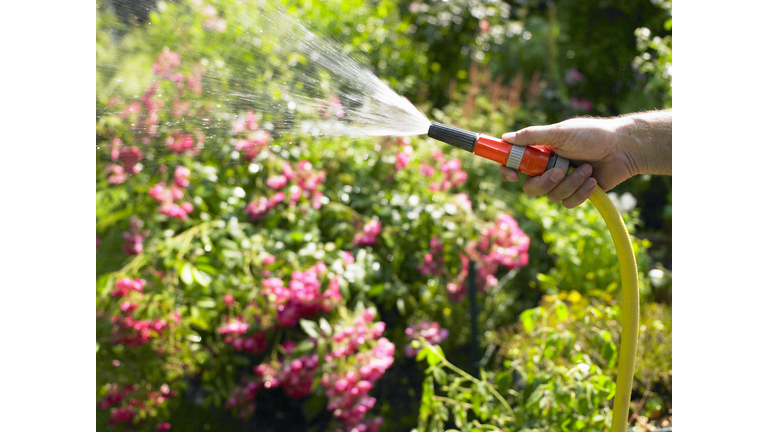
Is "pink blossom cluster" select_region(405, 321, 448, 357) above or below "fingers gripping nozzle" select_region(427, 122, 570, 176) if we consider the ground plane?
below

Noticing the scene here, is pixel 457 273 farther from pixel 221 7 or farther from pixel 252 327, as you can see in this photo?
pixel 221 7

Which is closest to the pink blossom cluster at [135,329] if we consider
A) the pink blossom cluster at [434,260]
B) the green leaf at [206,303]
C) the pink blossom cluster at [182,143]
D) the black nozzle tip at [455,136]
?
the green leaf at [206,303]

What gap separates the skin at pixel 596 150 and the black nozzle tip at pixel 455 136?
0.27 feet

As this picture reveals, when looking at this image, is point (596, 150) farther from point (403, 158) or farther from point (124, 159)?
point (124, 159)

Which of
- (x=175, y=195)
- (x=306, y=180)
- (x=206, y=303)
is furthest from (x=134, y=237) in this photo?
(x=306, y=180)

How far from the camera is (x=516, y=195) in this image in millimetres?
3627

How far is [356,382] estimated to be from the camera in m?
1.64

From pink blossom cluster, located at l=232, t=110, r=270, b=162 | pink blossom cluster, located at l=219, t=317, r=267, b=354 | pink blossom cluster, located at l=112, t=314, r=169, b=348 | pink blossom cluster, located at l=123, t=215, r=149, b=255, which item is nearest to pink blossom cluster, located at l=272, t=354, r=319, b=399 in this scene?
pink blossom cluster, located at l=219, t=317, r=267, b=354

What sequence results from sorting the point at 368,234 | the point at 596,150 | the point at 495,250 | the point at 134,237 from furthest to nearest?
the point at 495,250 < the point at 368,234 < the point at 134,237 < the point at 596,150

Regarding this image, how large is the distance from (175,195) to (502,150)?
4.79ft

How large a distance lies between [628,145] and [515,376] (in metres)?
1.19

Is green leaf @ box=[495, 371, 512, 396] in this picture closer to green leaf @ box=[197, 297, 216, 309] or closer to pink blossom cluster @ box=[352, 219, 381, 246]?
pink blossom cluster @ box=[352, 219, 381, 246]

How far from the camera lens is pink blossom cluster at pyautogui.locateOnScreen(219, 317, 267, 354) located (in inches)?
66.6

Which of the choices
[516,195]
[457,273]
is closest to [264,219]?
[457,273]
